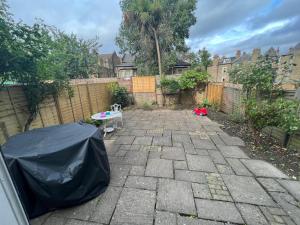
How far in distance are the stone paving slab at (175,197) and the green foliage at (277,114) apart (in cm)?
212

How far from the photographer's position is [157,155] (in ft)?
9.86

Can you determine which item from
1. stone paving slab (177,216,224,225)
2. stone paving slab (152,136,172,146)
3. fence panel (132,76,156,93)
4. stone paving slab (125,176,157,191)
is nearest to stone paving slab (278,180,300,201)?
stone paving slab (177,216,224,225)

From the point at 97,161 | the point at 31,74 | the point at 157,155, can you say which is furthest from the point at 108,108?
the point at 97,161

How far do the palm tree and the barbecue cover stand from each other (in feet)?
26.3

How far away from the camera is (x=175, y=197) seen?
194cm

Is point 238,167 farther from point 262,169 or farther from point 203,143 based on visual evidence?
point 203,143

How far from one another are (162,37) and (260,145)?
9.28 metres

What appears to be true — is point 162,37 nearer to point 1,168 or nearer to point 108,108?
point 108,108

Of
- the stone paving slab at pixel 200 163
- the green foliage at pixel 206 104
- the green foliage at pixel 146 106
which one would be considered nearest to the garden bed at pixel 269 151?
the stone paving slab at pixel 200 163

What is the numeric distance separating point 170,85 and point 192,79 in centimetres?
107

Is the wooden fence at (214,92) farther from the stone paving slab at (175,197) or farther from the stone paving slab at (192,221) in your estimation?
the stone paving slab at (192,221)

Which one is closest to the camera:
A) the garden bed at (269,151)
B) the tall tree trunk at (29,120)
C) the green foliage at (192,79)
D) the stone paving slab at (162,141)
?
the garden bed at (269,151)

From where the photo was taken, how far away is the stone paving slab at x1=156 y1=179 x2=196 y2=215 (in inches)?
70.1

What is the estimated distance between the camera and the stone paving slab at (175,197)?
1.78 meters
